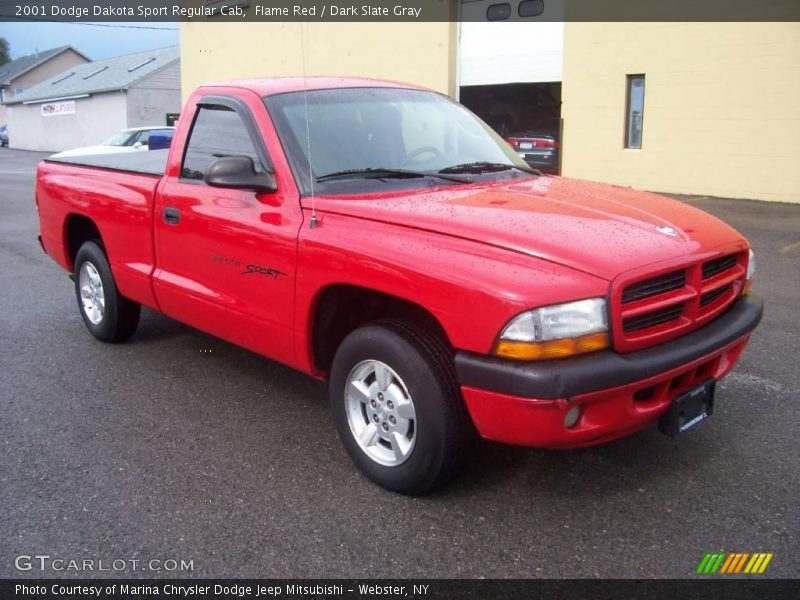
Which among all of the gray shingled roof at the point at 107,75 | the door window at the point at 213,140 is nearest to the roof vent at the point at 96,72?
the gray shingled roof at the point at 107,75

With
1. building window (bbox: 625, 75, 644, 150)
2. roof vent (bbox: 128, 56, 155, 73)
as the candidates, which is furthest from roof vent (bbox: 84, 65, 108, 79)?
building window (bbox: 625, 75, 644, 150)

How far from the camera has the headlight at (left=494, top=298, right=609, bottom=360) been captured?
2.75 metres

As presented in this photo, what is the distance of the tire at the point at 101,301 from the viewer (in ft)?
17.5

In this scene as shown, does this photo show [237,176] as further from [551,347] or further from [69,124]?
[69,124]

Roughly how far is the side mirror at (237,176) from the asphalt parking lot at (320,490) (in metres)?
1.29

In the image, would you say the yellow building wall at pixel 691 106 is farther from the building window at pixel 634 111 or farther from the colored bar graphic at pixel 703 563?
the colored bar graphic at pixel 703 563

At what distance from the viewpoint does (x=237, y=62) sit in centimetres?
2455

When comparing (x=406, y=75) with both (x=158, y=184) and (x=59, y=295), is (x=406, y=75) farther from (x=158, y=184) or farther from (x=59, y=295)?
(x=158, y=184)

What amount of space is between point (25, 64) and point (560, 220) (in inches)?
3043

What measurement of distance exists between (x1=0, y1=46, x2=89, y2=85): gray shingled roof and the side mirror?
72.9 meters

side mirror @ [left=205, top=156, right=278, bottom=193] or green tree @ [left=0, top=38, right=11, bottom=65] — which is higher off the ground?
green tree @ [left=0, top=38, right=11, bottom=65]

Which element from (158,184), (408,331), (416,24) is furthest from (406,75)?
(408,331)

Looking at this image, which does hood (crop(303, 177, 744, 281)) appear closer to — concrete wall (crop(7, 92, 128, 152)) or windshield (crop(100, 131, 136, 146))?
windshield (crop(100, 131, 136, 146))

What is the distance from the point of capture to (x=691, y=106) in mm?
14469
